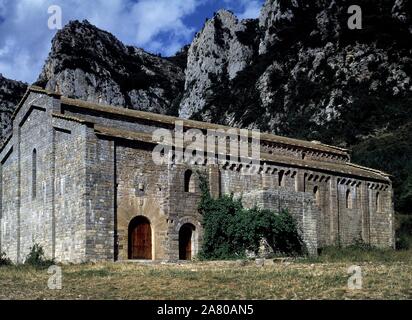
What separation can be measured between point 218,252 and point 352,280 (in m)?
14.6

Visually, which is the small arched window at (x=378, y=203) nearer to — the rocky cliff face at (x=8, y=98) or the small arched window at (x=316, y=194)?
the small arched window at (x=316, y=194)

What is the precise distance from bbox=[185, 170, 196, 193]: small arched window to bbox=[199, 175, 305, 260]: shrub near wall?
0.54 m

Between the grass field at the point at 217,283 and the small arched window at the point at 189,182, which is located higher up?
the small arched window at the point at 189,182

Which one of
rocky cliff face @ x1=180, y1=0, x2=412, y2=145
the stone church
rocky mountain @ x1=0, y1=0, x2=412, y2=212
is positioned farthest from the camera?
rocky cliff face @ x1=180, y1=0, x2=412, y2=145

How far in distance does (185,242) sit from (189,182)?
3052 millimetres

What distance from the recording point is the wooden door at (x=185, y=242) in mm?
33094

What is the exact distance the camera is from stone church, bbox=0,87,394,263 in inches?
1200

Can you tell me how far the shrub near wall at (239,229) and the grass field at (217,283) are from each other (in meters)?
6.29

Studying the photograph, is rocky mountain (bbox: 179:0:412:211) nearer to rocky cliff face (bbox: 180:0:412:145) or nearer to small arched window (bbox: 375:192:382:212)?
rocky cliff face (bbox: 180:0:412:145)

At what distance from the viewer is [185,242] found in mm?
33344

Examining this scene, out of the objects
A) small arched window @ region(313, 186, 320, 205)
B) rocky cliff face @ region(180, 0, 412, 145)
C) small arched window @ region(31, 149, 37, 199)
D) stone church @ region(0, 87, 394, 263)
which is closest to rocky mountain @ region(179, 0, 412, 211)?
rocky cliff face @ region(180, 0, 412, 145)

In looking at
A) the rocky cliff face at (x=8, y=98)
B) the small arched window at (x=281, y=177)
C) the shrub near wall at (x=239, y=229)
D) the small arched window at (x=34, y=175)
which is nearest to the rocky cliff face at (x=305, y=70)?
the rocky cliff face at (x=8, y=98)

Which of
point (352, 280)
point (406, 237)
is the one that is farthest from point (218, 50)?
point (352, 280)
